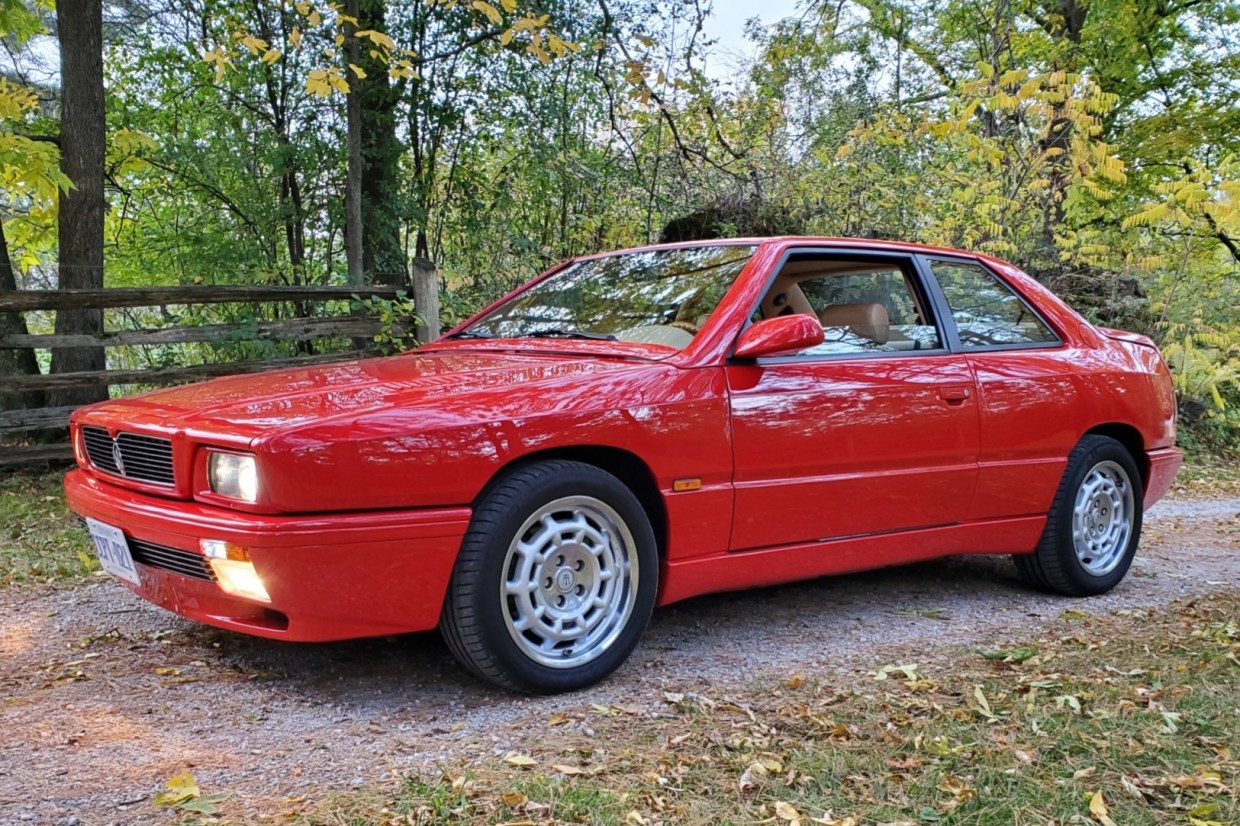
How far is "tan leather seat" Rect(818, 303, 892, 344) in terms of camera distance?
13.2ft

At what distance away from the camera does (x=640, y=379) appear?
3.25 meters

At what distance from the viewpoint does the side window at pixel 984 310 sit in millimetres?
4355

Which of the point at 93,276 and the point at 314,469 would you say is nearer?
the point at 314,469

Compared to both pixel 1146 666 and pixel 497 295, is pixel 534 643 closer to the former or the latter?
pixel 1146 666

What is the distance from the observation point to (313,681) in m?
3.20

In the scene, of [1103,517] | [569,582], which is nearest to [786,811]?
[569,582]

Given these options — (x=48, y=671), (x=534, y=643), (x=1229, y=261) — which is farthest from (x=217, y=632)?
(x=1229, y=261)

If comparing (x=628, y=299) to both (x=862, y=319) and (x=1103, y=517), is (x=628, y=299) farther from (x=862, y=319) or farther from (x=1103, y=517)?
(x=1103, y=517)

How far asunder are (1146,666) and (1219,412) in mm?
9531

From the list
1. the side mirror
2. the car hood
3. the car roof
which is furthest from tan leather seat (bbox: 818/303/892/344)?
the car hood

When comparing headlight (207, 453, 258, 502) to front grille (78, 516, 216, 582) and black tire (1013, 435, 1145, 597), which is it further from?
black tire (1013, 435, 1145, 597)

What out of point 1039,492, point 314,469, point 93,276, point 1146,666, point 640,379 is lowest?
point 1146,666

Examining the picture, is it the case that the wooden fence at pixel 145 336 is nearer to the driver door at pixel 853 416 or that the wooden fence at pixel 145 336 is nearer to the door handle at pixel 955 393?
the driver door at pixel 853 416

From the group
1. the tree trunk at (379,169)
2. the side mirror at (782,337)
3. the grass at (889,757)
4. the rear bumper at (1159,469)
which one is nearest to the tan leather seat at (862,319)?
the side mirror at (782,337)
